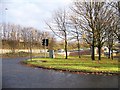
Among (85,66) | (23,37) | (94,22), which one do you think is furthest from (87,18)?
(23,37)

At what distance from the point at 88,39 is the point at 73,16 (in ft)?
11.5

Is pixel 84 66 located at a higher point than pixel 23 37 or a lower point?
lower

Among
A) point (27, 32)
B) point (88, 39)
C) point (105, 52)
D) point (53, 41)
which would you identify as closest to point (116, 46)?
point (88, 39)

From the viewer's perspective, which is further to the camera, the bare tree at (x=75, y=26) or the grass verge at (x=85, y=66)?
the bare tree at (x=75, y=26)

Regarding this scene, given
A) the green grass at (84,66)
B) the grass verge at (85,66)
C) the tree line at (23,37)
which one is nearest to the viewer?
the grass verge at (85,66)

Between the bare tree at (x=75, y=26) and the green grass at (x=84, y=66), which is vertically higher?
the bare tree at (x=75, y=26)

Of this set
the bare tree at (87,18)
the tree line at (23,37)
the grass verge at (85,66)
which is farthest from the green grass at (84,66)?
the tree line at (23,37)

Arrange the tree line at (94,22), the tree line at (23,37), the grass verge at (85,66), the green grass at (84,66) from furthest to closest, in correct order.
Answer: the tree line at (23,37)
the tree line at (94,22)
the green grass at (84,66)
the grass verge at (85,66)

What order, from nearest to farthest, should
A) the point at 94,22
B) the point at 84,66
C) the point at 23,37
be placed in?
the point at 84,66 → the point at 94,22 → the point at 23,37

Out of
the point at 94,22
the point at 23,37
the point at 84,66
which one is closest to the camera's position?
the point at 84,66

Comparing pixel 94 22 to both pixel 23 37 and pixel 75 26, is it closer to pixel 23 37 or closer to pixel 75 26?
pixel 75 26

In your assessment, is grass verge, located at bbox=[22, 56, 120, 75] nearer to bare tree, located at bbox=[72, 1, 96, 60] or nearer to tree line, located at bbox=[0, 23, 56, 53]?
bare tree, located at bbox=[72, 1, 96, 60]

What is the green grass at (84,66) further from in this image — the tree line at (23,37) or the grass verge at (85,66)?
the tree line at (23,37)

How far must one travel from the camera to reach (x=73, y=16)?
105 feet
